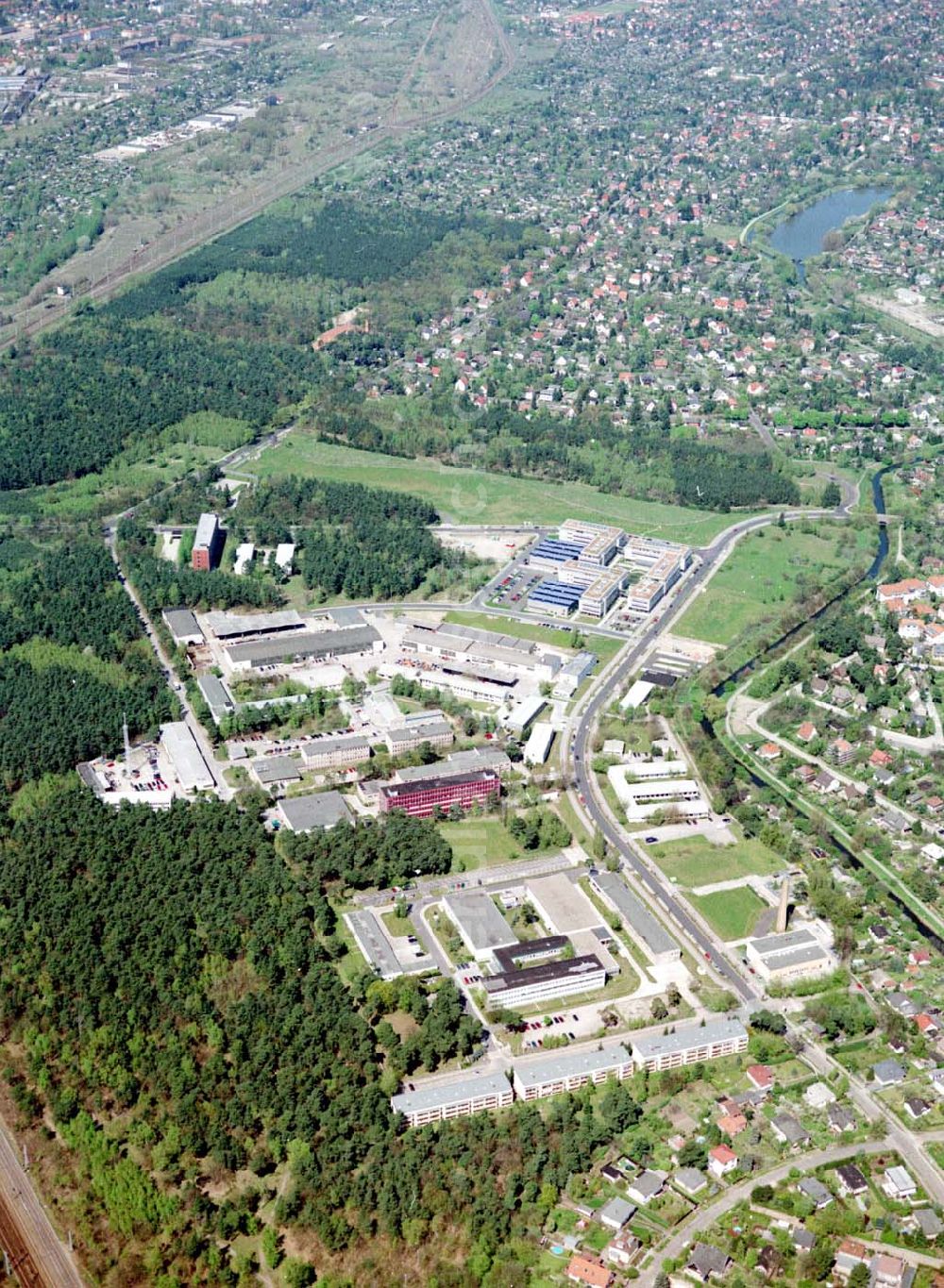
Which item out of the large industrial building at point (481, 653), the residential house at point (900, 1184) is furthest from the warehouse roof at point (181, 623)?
the residential house at point (900, 1184)

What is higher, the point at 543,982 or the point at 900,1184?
the point at 543,982

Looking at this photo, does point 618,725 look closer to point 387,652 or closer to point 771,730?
A: point 771,730

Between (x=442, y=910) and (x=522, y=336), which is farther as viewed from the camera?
(x=522, y=336)

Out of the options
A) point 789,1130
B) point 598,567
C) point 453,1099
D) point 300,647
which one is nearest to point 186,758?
point 300,647

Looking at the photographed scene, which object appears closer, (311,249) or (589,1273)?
(589,1273)

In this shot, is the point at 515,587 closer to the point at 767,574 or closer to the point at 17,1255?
the point at 767,574

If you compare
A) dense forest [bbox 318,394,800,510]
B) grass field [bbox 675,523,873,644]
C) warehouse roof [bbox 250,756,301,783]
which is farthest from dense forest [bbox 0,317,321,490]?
warehouse roof [bbox 250,756,301,783]

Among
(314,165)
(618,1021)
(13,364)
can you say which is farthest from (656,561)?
(314,165)
